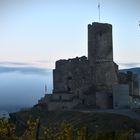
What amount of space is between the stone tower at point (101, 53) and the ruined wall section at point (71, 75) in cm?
151

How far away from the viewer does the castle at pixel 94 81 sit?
238ft

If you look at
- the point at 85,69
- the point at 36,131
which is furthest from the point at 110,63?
the point at 36,131

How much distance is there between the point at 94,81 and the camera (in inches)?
3007

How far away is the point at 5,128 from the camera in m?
30.0

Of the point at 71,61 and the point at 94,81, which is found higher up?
the point at 71,61

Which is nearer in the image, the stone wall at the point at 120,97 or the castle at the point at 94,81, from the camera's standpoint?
the stone wall at the point at 120,97

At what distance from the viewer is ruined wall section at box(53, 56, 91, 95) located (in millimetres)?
77875

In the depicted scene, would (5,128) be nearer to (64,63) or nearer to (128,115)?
(128,115)

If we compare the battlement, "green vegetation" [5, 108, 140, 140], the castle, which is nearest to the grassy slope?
"green vegetation" [5, 108, 140, 140]

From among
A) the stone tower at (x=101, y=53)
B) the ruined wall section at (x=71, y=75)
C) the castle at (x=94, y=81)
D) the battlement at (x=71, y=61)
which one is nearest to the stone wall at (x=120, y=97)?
the castle at (x=94, y=81)

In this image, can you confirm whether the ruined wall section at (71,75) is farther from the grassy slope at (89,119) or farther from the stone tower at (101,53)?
the grassy slope at (89,119)

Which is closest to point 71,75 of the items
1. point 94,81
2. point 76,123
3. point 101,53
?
point 94,81

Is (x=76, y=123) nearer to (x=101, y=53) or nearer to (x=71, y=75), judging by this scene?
(x=101, y=53)

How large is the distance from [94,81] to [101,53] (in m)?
3.37
